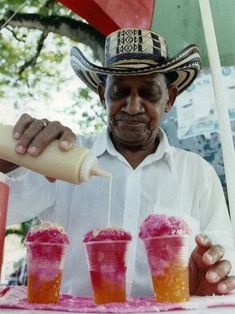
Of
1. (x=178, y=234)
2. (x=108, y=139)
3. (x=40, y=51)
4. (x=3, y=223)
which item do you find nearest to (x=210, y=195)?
(x=108, y=139)

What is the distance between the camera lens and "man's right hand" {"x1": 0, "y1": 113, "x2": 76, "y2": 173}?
111 cm

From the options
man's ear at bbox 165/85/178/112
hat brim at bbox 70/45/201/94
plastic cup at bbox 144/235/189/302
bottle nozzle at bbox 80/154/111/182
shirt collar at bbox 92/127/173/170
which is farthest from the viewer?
man's ear at bbox 165/85/178/112

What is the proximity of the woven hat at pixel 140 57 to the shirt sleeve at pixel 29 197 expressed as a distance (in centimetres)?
45

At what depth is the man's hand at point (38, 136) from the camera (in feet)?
3.65

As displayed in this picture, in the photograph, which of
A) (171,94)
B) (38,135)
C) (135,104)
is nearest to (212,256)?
(38,135)

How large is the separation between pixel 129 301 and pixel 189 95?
2.64m

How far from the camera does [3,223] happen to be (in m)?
1.08

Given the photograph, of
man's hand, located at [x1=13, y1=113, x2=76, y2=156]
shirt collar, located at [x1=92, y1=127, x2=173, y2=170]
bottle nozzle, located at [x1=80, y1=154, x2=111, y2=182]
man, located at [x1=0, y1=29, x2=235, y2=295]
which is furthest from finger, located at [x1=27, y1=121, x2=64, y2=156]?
shirt collar, located at [x1=92, y1=127, x2=173, y2=170]

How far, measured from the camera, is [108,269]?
120cm

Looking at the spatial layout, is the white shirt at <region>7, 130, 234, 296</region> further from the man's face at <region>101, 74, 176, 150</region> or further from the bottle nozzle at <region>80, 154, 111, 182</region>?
the bottle nozzle at <region>80, 154, 111, 182</region>

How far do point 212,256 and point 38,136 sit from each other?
0.49 meters

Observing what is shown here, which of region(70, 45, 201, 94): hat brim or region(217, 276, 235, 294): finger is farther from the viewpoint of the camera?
region(70, 45, 201, 94): hat brim

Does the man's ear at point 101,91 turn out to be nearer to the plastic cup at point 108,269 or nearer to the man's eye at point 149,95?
the man's eye at point 149,95

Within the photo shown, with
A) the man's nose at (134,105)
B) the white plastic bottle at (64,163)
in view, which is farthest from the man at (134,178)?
the white plastic bottle at (64,163)
